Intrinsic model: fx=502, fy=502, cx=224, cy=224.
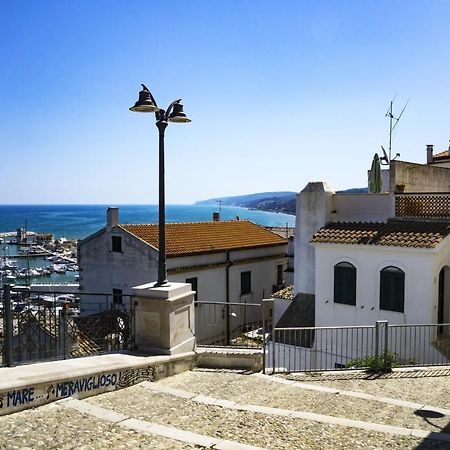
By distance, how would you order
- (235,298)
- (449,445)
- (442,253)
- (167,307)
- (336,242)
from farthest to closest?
(235,298) < (336,242) < (442,253) < (167,307) < (449,445)

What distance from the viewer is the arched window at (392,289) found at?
16.2m

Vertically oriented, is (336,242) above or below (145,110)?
below

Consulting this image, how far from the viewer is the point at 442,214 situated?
16953 mm

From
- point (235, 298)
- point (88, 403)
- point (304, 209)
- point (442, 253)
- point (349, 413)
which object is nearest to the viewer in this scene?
point (88, 403)

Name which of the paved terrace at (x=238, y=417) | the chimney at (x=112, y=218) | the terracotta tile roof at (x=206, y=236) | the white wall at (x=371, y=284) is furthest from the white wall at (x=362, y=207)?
the chimney at (x=112, y=218)

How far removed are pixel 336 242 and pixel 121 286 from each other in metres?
12.0

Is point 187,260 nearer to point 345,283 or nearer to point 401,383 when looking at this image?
point 345,283

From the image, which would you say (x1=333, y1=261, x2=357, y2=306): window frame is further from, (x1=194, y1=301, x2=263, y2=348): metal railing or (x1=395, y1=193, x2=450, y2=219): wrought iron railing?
(x1=194, y1=301, x2=263, y2=348): metal railing

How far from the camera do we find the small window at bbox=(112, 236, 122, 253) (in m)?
24.9

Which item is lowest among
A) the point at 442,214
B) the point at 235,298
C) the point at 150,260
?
the point at 235,298

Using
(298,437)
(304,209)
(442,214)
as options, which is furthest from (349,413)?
(304,209)

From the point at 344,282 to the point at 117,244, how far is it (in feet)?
40.2

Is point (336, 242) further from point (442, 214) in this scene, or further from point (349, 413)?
point (349, 413)

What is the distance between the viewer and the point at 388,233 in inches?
664
